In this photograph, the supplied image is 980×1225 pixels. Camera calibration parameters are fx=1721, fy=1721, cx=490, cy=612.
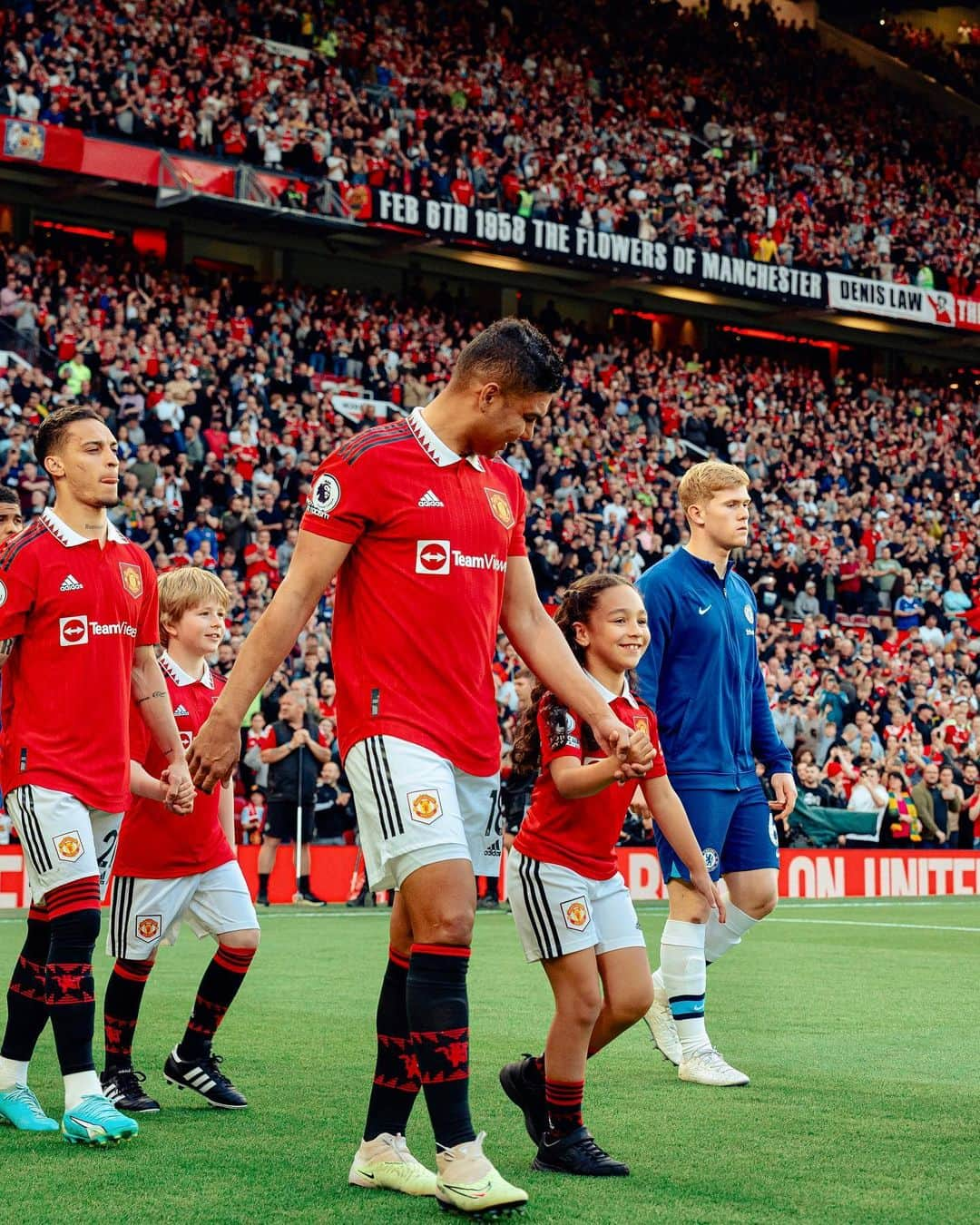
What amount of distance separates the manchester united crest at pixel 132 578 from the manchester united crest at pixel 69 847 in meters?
0.84

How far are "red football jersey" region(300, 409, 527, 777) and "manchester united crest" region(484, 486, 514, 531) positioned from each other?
0.14 feet

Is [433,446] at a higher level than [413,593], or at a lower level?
higher

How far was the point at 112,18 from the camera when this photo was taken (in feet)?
89.8

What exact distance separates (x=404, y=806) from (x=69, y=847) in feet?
4.91

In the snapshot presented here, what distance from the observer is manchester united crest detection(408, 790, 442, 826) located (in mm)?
4332

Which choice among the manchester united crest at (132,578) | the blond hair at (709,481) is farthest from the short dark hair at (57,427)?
the blond hair at (709,481)

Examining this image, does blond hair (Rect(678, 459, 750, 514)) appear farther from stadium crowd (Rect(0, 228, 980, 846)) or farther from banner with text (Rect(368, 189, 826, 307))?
banner with text (Rect(368, 189, 826, 307))

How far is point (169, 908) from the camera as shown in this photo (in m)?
6.10

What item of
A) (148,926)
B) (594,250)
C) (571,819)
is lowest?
(148,926)

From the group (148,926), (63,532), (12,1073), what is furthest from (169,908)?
(63,532)

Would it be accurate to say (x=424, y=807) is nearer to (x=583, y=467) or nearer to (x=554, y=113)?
(x=583, y=467)

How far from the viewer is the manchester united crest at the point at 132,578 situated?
18.7 feet

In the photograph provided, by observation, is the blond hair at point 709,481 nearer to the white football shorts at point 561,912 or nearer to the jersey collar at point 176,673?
Answer: the jersey collar at point 176,673

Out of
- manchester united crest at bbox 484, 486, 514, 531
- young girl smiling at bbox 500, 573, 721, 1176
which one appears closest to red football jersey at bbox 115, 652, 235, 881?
young girl smiling at bbox 500, 573, 721, 1176
